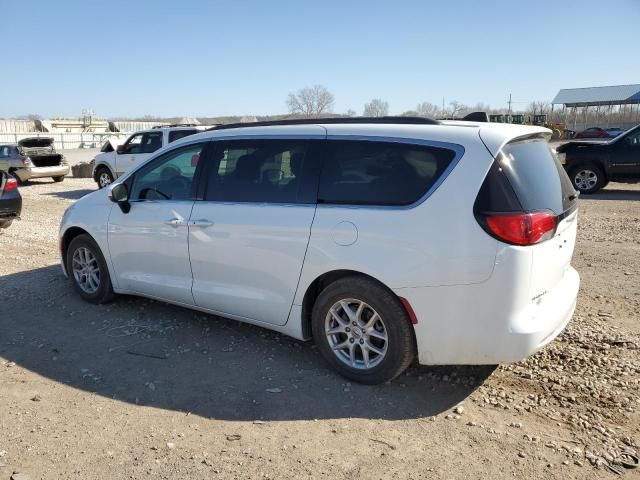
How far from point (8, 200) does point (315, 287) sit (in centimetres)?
744

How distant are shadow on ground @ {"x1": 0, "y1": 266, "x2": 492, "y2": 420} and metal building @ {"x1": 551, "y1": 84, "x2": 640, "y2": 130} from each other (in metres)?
83.9

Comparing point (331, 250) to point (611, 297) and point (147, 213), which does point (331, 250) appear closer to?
point (147, 213)

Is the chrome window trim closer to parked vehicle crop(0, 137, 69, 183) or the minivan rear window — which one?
the minivan rear window

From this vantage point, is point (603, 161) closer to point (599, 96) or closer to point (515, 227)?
point (515, 227)

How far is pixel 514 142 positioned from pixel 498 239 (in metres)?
0.73

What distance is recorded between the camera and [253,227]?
4.14 meters

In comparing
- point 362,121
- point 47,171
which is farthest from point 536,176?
point 47,171

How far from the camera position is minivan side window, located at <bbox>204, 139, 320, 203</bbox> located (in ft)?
13.2

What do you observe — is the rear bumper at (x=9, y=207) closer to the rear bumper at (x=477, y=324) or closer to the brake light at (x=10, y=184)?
the brake light at (x=10, y=184)

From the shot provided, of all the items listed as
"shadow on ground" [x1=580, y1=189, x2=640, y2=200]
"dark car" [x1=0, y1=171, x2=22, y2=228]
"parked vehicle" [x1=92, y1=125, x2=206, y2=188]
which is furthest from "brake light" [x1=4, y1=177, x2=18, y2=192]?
"shadow on ground" [x1=580, y1=189, x2=640, y2=200]

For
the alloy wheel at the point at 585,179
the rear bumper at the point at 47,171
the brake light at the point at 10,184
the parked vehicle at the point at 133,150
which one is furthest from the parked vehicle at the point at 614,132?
the brake light at the point at 10,184

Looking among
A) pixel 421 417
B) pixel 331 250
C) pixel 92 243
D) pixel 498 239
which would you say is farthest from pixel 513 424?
pixel 92 243

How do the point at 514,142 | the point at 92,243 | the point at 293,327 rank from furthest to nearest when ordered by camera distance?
the point at 92,243
the point at 293,327
the point at 514,142

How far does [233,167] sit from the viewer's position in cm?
448
